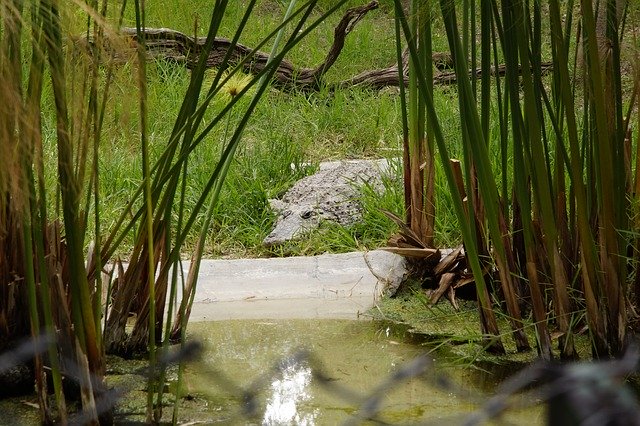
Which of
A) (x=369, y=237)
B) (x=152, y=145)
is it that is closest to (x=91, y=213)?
(x=152, y=145)

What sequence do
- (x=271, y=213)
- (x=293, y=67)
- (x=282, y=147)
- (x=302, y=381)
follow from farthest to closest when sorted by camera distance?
(x=293, y=67), (x=282, y=147), (x=271, y=213), (x=302, y=381)

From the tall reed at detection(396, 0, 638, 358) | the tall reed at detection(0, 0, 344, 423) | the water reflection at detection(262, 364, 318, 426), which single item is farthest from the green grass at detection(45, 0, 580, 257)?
the tall reed at detection(396, 0, 638, 358)


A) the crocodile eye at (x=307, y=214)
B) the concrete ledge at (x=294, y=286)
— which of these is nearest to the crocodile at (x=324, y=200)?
the crocodile eye at (x=307, y=214)

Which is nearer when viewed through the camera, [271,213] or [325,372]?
[325,372]

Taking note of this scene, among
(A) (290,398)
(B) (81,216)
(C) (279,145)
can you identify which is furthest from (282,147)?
(B) (81,216)

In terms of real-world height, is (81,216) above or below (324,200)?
above

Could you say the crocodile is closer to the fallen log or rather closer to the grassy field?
the grassy field

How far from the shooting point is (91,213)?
149 inches

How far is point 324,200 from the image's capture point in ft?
13.0

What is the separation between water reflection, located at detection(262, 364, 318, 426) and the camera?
2189mm

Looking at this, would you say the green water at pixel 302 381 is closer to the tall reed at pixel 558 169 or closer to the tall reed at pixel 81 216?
the tall reed at pixel 81 216

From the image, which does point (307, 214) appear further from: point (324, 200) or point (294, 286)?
point (294, 286)

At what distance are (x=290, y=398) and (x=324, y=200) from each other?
1.69 meters

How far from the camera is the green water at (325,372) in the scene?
220 cm
